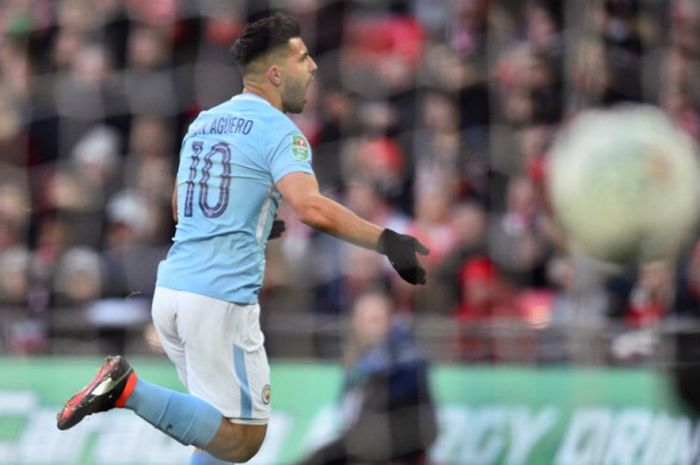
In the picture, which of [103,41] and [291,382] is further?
[103,41]

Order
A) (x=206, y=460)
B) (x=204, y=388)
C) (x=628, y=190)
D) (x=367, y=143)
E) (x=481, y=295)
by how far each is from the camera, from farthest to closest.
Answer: (x=367, y=143) < (x=481, y=295) < (x=628, y=190) < (x=206, y=460) < (x=204, y=388)

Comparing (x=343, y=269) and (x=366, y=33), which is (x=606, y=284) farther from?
(x=366, y=33)

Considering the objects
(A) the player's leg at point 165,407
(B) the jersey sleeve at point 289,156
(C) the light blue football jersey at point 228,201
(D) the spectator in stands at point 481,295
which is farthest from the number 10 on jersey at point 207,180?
(D) the spectator in stands at point 481,295

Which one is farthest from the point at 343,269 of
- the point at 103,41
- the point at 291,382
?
the point at 103,41

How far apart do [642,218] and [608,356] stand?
0.63 meters

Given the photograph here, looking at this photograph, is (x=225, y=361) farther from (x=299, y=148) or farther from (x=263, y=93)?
(x=263, y=93)

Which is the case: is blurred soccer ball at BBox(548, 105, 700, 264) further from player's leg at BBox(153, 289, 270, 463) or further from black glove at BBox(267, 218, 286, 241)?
player's leg at BBox(153, 289, 270, 463)

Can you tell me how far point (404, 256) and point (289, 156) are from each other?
52cm

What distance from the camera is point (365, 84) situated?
8859mm

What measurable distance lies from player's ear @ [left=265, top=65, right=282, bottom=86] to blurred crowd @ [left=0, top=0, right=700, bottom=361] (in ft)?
7.52

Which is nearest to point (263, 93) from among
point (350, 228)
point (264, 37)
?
point (264, 37)

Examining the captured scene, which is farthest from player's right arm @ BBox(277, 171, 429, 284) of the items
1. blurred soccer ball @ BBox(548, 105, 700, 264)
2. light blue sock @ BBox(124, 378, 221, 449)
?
blurred soccer ball @ BBox(548, 105, 700, 264)

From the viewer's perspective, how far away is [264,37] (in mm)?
5203

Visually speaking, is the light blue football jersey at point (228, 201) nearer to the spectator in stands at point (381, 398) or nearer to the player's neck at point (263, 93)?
the player's neck at point (263, 93)
